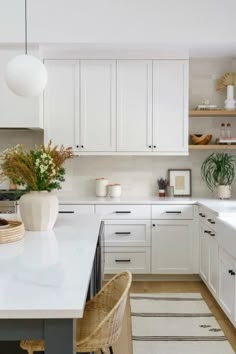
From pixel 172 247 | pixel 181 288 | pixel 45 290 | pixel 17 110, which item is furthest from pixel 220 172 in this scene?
pixel 45 290

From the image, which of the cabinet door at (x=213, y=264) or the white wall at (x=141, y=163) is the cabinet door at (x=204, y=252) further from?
the white wall at (x=141, y=163)

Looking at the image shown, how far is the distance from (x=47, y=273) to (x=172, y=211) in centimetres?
280

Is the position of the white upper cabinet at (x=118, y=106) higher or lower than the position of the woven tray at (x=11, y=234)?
higher

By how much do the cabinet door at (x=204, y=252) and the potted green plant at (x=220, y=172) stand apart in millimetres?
608

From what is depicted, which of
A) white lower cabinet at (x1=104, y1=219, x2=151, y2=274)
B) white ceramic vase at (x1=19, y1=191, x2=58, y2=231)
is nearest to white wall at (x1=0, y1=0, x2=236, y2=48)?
white lower cabinet at (x1=104, y1=219, x2=151, y2=274)

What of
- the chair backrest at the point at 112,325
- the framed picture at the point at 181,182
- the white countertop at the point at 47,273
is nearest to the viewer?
the white countertop at the point at 47,273

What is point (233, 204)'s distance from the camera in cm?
404

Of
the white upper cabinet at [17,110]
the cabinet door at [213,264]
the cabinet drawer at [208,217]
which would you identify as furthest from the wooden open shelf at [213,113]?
the white upper cabinet at [17,110]

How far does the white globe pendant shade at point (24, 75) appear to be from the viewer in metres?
2.38

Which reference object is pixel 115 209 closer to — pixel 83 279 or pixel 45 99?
pixel 45 99

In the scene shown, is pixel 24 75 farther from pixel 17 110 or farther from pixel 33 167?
pixel 17 110

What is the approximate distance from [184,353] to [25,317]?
1818 millimetres

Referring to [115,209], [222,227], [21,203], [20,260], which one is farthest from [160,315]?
[20,260]

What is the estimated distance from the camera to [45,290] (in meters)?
1.36
